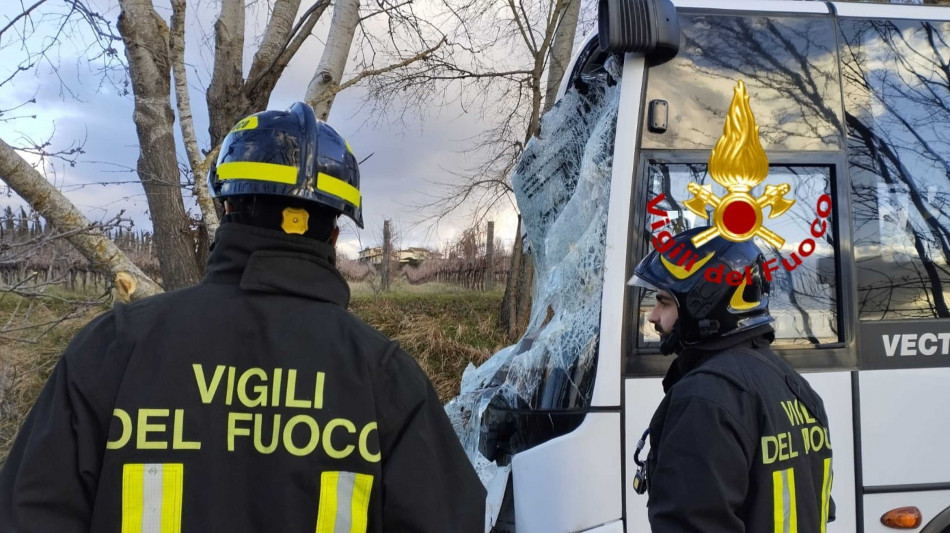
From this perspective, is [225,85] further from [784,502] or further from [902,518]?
[902,518]

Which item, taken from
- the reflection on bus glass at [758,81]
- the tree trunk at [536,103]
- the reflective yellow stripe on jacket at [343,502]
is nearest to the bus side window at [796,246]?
the reflection on bus glass at [758,81]

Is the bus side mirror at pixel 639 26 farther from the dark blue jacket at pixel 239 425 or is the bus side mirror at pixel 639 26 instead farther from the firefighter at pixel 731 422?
the dark blue jacket at pixel 239 425

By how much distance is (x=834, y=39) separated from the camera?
3.21m

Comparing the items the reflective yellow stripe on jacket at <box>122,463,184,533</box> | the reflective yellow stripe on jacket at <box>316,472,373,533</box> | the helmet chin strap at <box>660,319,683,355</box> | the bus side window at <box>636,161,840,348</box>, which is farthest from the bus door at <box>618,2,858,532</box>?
the reflective yellow stripe on jacket at <box>122,463,184,533</box>

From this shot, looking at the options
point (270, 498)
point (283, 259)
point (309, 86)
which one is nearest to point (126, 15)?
point (309, 86)

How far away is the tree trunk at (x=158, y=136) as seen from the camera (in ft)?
15.8

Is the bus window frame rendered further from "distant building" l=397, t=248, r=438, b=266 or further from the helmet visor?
"distant building" l=397, t=248, r=438, b=266

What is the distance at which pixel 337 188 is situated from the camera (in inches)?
64.1

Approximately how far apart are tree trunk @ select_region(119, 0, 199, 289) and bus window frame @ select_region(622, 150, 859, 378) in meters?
3.29

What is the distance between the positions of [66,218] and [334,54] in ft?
7.09

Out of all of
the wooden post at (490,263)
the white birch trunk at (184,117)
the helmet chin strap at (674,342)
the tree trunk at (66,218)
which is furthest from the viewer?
the wooden post at (490,263)

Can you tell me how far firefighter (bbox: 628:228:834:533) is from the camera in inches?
73.0

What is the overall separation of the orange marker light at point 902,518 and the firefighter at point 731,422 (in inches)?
43.0

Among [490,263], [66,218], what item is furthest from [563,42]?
[66,218]
